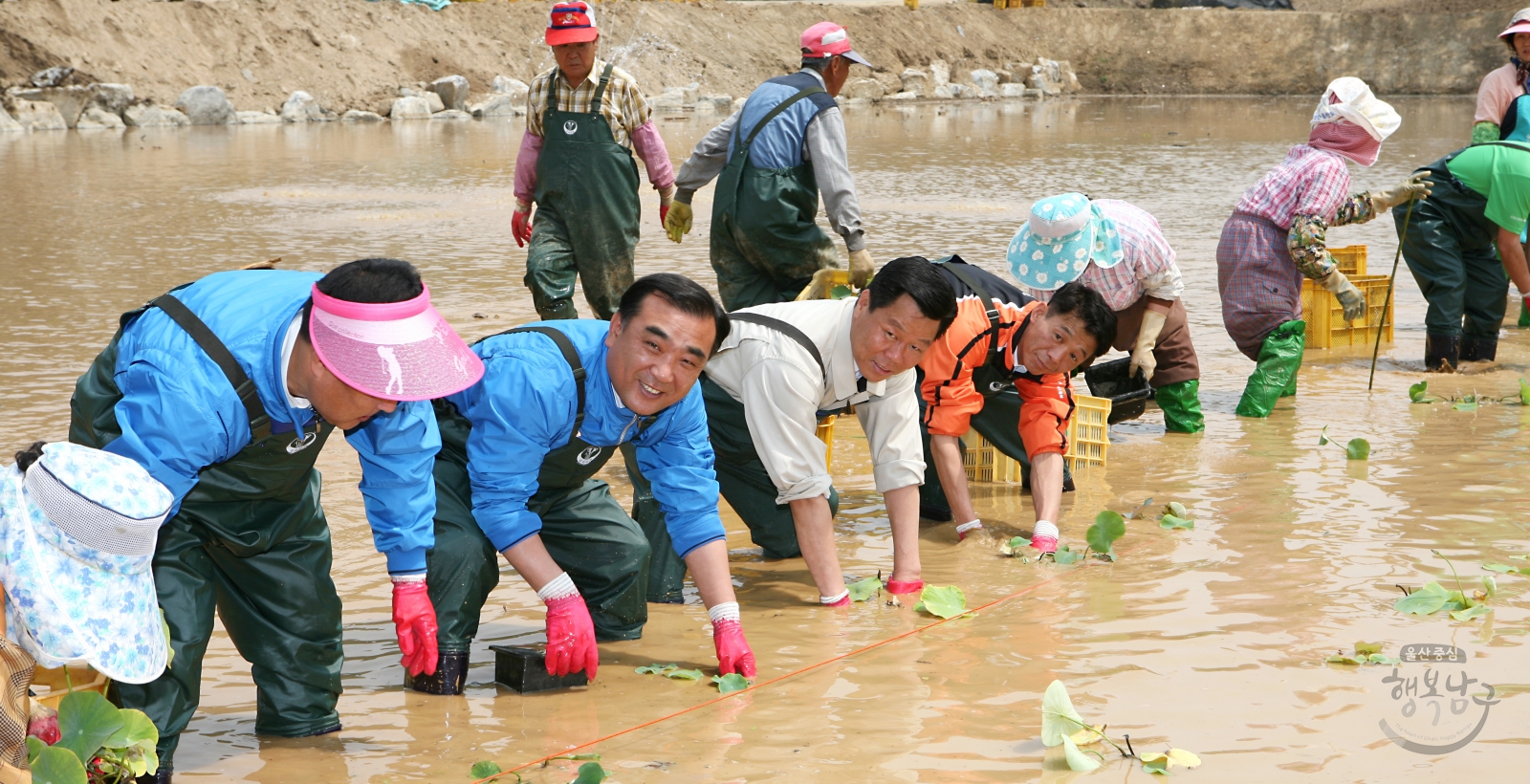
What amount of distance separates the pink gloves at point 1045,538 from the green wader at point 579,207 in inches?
107

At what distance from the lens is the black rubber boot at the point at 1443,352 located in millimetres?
7148

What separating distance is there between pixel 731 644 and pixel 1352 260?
5.39 metres

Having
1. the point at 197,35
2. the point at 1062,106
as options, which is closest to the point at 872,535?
the point at 197,35

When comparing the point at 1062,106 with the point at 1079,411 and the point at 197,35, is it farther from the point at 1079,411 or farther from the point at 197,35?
the point at 1079,411

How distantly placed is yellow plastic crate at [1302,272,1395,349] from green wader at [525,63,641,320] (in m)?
3.92

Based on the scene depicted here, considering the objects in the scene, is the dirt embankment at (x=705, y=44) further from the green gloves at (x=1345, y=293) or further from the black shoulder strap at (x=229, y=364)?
the black shoulder strap at (x=229, y=364)

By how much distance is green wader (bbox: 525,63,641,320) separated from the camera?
21.1ft

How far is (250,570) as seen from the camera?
322 cm

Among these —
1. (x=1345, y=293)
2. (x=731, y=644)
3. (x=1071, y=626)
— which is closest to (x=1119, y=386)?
(x=1345, y=293)

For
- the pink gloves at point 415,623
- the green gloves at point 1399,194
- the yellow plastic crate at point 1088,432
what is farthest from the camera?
the green gloves at point 1399,194

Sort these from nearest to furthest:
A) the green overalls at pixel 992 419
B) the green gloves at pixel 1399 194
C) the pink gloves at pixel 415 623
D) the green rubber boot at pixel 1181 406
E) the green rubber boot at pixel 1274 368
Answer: the pink gloves at pixel 415 623, the green overalls at pixel 992 419, the green rubber boot at pixel 1181 406, the green rubber boot at pixel 1274 368, the green gloves at pixel 1399 194

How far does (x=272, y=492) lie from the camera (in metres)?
3.12

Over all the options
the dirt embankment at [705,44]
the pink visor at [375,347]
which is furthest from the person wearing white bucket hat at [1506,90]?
the dirt embankment at [705,44]

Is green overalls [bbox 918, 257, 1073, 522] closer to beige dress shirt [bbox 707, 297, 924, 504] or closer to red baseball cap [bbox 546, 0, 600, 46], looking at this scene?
beige dress shirt [bbox 707, 297, 924, 504]
